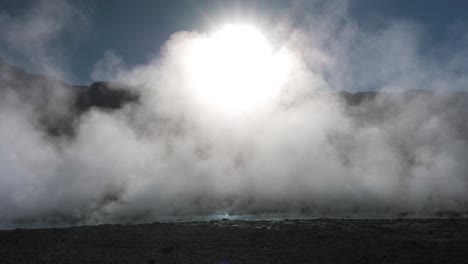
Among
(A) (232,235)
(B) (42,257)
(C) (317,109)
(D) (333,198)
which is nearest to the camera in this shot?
(B) (42,257)

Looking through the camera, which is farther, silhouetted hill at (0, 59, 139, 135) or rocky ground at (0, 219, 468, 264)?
silhouetted hill at (0, 59, 139, 135)

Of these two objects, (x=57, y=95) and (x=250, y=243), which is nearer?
(x=250, y=243)

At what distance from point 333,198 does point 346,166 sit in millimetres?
4696

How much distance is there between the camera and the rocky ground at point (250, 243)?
1315 centimetres

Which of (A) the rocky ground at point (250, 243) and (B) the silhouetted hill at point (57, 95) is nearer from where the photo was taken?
(A) the rocky ground at point (250, 243)

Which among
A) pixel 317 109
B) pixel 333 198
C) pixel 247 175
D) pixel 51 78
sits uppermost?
pixel 51 78

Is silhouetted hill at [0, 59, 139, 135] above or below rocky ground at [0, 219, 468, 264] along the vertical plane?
above

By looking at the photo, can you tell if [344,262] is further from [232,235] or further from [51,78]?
[51,78]

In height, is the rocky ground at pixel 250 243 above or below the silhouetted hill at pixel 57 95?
below

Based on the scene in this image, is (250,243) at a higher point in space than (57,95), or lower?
lower

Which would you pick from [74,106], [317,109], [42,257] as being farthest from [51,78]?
[42,257]

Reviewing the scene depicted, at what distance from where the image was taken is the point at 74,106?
59.5m

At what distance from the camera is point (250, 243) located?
1536cm

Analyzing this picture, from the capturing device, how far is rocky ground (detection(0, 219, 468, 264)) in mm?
13148
